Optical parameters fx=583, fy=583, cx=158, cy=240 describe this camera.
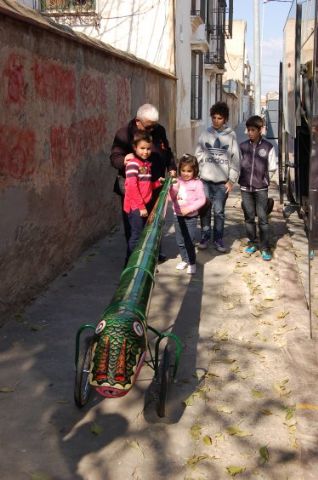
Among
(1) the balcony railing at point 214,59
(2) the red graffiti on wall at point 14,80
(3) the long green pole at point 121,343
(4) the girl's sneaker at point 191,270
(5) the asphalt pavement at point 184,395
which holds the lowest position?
(5) the asphalt pavement at point 184,395

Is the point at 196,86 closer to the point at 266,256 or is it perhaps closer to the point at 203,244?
the point at 203,244

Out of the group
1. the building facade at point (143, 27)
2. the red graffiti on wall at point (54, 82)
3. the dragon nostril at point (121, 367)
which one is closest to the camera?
the dragon nostril at point (121, 367)

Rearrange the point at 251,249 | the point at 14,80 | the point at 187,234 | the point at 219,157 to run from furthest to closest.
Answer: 1. the point at 251,249
2. the point at 219,157
3. the point at 187,234
4. the point at 14,80

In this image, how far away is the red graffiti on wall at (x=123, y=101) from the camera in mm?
7938

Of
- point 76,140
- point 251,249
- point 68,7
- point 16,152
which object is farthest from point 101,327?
point 68,7

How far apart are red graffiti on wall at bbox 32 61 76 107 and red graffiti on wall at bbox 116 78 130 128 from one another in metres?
1.90

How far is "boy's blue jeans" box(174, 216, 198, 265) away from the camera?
6023 mm

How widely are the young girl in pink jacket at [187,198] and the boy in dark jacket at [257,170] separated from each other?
0.90m

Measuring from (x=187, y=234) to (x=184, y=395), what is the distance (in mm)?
2599

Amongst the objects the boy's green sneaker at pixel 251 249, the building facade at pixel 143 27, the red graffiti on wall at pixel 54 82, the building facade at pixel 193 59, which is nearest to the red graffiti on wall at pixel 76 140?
the red graffiti on wall at pixel 54 82

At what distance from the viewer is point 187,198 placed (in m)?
5.90

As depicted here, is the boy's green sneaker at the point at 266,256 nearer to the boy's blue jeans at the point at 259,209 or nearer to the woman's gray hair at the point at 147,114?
the boy's blue jeans at the point at 259,209

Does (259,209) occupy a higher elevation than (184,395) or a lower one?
higher

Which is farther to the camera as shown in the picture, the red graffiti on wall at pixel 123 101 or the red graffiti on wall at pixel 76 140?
the red graffiti on wall at pixel 123 101
